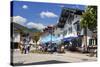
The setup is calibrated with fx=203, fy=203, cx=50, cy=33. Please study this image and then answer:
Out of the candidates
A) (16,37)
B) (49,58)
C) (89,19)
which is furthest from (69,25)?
(16,37)

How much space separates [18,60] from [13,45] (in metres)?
0.17

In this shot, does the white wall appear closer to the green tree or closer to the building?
the building

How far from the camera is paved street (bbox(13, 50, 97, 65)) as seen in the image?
2.12 metres

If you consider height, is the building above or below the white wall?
above

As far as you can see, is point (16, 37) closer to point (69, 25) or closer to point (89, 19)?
point (69, 25)

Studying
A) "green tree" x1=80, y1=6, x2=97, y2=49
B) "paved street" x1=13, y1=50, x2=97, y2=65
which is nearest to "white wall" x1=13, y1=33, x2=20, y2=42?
"paved street" x1=13, y1=50, x2=97, y2=65

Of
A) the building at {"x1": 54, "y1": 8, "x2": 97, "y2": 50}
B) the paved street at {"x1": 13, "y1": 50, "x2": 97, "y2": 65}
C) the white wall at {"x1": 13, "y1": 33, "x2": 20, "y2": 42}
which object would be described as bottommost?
the paved street at {"x1": 13, "y1": 50, "x2": 97, "y2": 65}

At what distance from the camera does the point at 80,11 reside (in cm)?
236

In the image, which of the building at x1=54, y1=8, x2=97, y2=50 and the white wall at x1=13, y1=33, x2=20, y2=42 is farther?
the building at x1=54, y1=8, x2=97, y2=50

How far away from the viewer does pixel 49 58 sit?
88.1 inches
